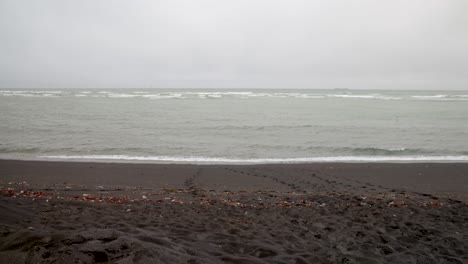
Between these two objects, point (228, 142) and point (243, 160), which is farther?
point (228, 142)

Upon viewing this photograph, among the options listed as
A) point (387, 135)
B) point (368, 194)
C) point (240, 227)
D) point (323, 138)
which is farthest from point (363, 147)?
point (240, 227)

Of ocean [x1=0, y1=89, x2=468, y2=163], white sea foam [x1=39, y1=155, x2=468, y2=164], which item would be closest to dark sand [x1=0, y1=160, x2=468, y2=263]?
white sea foam [x1=39, y1=155, x2=468, y2=164]

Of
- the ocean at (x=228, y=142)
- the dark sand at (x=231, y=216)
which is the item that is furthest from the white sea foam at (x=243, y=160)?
the dark sand at (x=231, y=216)

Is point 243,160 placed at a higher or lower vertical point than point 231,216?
lower

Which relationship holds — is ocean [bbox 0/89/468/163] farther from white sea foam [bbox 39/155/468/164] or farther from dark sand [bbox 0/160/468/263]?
dark sand [bbox 0/160/468/263]

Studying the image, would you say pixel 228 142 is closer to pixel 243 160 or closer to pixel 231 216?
pixel 243 160

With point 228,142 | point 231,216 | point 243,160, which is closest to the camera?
point 231,216

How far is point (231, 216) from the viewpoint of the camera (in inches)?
237

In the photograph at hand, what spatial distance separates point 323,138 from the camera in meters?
19.2

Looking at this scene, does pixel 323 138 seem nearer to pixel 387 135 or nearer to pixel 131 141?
pixel 387 135

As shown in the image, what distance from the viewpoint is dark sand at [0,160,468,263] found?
381cm

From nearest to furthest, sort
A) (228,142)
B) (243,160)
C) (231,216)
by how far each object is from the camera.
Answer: (231,216) → (243,160) → (228,142)

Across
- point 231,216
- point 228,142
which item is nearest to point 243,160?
point 228,142

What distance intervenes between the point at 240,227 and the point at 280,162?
8.25 meters
